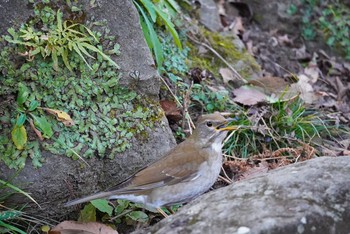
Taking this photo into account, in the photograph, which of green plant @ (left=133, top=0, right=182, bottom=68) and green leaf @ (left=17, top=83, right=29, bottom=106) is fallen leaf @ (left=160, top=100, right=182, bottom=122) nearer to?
green plant @ (left=133, top=0, right=182, bottom=68)

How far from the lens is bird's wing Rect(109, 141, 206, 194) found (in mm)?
4840

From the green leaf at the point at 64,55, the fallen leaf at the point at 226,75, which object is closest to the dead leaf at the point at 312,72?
the fallen leaf at the point at 226,75

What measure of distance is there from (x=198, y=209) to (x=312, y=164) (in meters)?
0.92

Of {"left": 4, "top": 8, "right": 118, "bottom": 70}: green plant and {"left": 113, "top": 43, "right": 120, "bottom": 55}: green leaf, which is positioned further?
{"left": 113, "top": 43, "right": 120, "bottom": 55}: green leaf

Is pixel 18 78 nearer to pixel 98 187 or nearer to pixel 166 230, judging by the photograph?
pixel 98 187

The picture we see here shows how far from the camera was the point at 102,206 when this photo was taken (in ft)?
16.4

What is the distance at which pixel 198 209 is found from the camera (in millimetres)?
3896

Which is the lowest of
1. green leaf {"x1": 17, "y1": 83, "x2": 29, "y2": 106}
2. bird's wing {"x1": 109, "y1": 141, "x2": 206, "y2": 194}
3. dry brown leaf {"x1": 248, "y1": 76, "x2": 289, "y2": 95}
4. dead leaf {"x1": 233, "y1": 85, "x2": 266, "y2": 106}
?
dry brown leaf {"x1": 248, "y1": 76, "x2": 289, "y2": 95}

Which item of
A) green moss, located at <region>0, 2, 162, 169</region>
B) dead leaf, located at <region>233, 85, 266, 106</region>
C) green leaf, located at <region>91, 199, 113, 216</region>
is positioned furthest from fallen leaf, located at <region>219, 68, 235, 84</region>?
green leaf, located at <region>91, 199, 113, 216</region>

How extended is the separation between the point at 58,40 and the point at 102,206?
4.68 feet

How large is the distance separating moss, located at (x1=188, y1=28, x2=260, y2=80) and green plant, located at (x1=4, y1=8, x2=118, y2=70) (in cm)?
213

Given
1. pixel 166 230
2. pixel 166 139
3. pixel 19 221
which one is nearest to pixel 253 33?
pixel 166 139

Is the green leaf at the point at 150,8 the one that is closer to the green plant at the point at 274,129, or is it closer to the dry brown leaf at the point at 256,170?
the green plant at the point at 274,129

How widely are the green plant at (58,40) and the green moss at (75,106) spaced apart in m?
0.07
